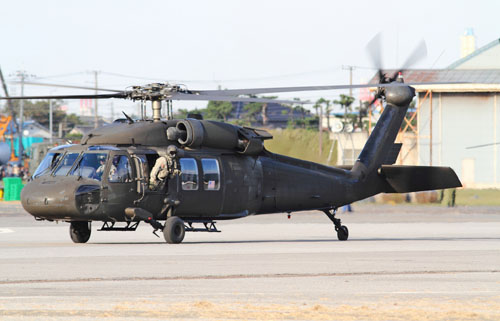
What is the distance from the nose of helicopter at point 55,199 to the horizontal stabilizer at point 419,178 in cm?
1003

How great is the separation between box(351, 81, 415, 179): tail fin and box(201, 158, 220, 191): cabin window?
524cm

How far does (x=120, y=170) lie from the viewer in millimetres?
20391

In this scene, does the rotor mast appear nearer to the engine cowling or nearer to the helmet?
the engine cowling

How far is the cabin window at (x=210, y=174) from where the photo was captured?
2169 cm

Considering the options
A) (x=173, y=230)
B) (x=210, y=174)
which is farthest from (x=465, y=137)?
(x=173, y=230)

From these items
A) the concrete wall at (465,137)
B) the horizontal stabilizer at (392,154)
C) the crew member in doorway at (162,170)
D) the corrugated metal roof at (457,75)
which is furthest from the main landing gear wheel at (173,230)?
the corrugated metal roof at (457,75)

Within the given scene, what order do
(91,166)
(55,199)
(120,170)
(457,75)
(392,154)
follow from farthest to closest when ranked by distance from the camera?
(457,75)
(392,154)
(120,170)
(91,166)
(55,199)

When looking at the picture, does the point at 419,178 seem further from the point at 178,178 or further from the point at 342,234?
the point at 178,178

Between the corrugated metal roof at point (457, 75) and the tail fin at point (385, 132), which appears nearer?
the tail fin at point (385, 132)

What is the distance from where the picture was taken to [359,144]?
8606 centimetres

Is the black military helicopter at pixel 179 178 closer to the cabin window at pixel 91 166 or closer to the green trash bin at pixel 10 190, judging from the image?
the cabin window at pixel 91 166

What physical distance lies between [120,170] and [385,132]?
29.6ft

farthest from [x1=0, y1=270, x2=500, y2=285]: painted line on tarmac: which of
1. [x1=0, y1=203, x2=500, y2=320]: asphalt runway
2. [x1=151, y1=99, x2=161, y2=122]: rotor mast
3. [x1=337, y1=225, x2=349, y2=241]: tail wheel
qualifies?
[x1=337, y1=225, x2=349, y2=241]: tail wheel

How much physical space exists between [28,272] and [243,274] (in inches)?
136
